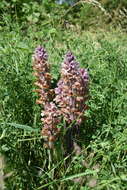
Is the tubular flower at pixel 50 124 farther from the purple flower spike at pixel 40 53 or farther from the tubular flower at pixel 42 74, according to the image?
the purple flower spike at pixel 40 53

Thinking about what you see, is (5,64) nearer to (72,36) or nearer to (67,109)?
(67,109)

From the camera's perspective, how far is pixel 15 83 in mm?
2076

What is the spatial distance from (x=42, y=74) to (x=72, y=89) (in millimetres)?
232

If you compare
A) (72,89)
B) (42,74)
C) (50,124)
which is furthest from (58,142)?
(42,74)

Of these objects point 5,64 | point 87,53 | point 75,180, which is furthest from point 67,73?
point 87,53

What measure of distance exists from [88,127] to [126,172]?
1.90ft

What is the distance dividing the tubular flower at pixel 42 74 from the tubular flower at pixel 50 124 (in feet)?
0.70

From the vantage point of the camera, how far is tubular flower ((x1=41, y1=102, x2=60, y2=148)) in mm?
1615

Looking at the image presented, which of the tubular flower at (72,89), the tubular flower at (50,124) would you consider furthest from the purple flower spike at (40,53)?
the tubular flower at (50,124)

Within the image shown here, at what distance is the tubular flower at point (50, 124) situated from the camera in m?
1.62

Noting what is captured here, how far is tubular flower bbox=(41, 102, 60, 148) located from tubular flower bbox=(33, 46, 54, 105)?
212 millimetres

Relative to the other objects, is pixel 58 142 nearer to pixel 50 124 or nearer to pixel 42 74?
pixel 50 124

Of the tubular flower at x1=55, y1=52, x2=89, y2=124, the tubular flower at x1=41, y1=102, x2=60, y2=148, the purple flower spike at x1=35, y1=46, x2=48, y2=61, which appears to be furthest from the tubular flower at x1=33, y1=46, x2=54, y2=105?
the tubular flower at x1=41, y1=102, x2=60, y2=148

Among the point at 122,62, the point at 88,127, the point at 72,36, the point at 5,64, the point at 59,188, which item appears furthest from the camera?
the point at 72,36
